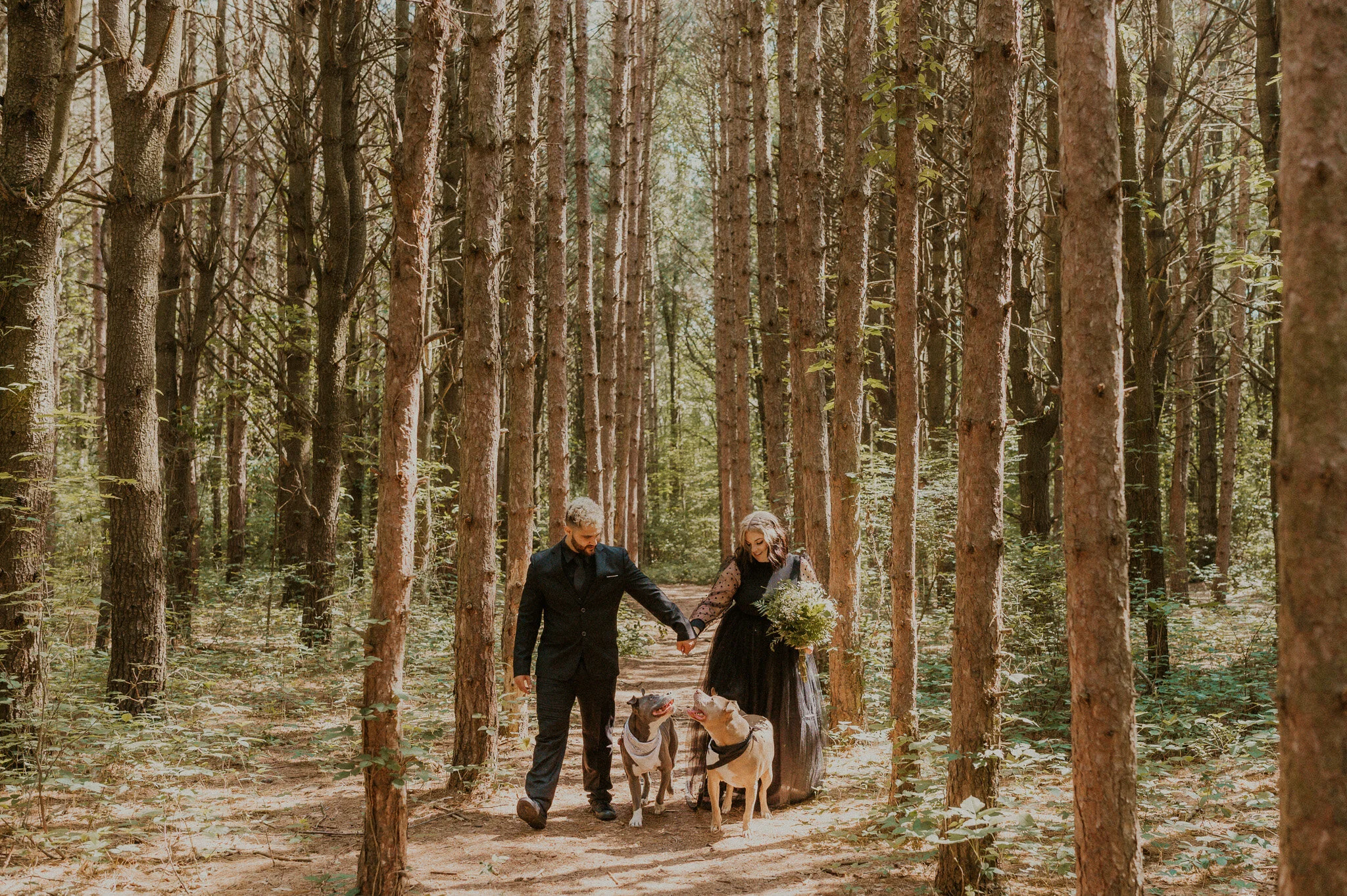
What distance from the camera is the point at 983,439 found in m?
4.66

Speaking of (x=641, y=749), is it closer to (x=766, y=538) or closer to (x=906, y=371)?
(x=766, y=538)

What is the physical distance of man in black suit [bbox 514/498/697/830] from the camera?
21.2ft

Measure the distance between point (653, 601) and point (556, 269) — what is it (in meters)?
4.58

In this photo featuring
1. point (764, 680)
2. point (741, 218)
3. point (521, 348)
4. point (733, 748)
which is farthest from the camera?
point (741, 218)

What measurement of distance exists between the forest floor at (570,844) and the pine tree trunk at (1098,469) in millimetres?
632

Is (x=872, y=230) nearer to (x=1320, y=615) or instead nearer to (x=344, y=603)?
(x=344, y=603)

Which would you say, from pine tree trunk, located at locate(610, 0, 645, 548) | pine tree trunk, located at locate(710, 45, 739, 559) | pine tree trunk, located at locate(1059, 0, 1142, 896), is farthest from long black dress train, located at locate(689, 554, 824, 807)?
pine tree trunk, located at locate(710, 45, 739, 559)

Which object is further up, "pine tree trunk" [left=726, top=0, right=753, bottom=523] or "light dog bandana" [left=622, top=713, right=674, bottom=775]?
"pine tree trunk" [left=726, top=0, right=753, bottom=523]

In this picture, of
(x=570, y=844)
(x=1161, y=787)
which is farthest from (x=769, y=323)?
(x=570, y=844)

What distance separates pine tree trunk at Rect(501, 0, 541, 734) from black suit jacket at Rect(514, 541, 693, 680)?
1462 mm

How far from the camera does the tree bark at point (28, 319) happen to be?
641cm

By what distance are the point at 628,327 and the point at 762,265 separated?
5.32 m

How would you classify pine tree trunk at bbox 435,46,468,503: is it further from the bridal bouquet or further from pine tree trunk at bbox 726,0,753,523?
the bridal bouquet

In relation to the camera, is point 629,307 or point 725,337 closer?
point 629,307
